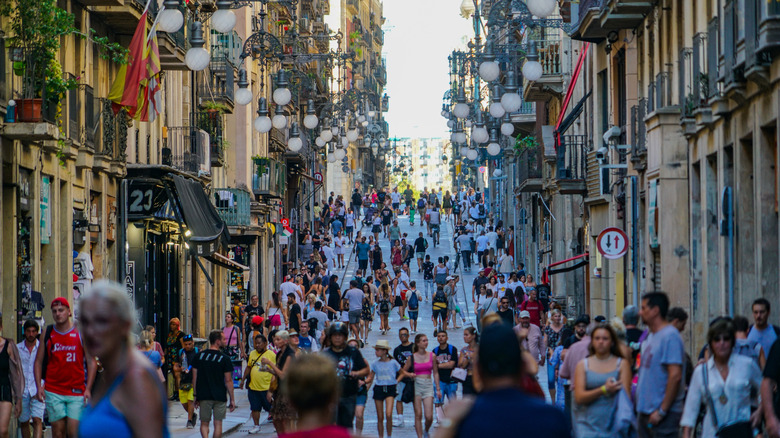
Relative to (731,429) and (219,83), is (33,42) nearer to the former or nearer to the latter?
(731,429)

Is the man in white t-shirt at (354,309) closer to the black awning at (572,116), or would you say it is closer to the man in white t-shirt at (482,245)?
the black awning at (572,116)

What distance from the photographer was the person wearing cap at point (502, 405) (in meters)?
5.57

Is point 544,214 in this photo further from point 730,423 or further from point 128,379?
point 128,379

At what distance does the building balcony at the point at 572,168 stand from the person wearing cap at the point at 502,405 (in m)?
29.7

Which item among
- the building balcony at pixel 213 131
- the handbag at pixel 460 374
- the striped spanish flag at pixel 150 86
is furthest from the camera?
the building balcony at pixel 213 131

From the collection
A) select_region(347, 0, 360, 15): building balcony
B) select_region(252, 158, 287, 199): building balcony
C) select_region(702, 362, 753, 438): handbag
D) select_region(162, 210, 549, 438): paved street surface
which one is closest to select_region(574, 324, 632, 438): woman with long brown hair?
select_region(702, 362, 753, 438): handbag

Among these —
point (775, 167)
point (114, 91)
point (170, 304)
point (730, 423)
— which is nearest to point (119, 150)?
point (114, 91)

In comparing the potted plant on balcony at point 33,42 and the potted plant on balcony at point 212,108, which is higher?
the potted plant on balcony at point 212,108

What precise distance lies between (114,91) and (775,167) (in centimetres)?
1161

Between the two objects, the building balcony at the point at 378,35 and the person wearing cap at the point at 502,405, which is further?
the building balcony at the point at 378,35

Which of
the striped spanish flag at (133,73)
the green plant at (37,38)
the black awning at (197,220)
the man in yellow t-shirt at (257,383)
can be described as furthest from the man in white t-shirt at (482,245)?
the green plant at (37,38)

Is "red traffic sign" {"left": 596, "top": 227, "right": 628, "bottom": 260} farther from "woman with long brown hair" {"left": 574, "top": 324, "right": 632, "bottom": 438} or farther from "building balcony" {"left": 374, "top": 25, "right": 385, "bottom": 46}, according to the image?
"building balcony" {"left": 374, "top": 25, "right": 385, "bottom": 46}

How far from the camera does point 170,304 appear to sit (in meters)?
34.5

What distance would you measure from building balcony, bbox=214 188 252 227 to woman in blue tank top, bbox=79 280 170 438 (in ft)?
124
